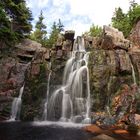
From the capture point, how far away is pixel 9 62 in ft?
109

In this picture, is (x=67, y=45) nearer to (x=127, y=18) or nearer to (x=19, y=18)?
(x=19, y=18)

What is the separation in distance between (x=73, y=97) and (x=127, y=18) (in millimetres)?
30087

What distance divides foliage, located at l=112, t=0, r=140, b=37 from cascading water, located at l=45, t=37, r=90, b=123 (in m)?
17.7

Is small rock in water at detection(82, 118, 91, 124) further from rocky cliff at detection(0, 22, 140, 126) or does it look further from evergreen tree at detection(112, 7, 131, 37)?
evergreen tree at detection(112, 7, 131, 37)

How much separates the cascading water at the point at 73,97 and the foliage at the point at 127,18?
58.2 ft

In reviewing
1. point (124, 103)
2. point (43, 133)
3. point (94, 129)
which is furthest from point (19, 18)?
point (94, 129)

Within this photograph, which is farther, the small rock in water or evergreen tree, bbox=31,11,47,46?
evergreen tree, bbox=31,11,47,46

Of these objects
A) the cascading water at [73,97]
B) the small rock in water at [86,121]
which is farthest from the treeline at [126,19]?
the small rock in water at [86,121]

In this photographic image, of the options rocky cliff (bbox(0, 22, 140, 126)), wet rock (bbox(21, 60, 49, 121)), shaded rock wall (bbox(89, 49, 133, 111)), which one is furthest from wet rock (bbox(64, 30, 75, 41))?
shaded rock wall (bbox(89, 49, 133, 111))

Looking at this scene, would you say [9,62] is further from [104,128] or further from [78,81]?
[104,128]

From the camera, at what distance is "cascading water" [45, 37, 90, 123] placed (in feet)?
82.0

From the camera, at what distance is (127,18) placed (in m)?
50.1

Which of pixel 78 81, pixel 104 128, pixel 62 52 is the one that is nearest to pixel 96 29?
pixel 62 52

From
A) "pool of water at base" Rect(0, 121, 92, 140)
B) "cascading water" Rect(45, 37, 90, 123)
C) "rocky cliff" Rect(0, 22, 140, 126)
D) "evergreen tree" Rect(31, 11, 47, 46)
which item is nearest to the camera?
"pool of water at base" Rect(0, 121, 92, 140)
